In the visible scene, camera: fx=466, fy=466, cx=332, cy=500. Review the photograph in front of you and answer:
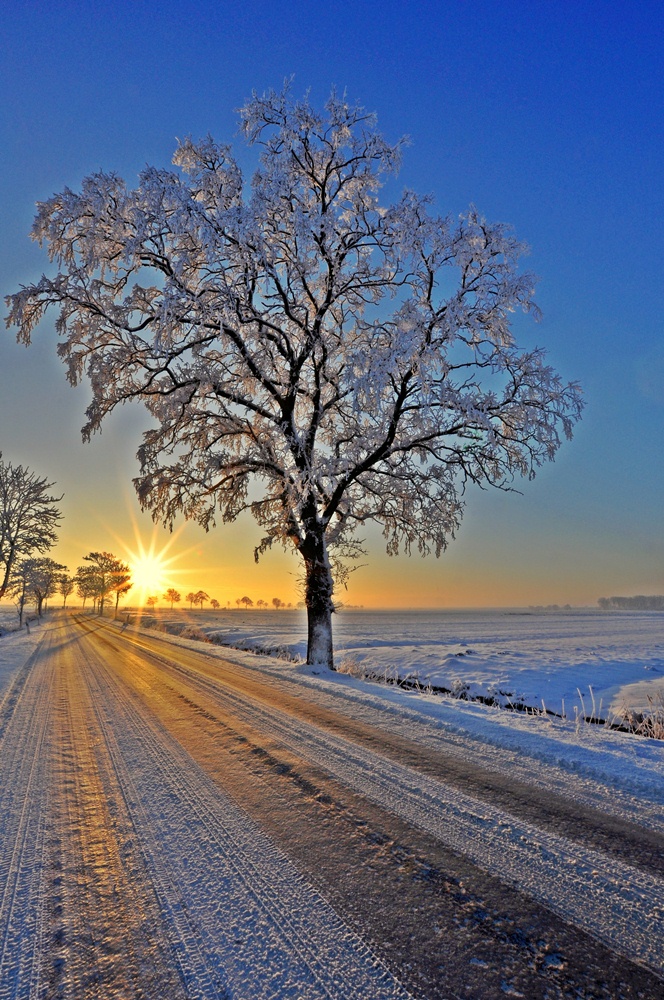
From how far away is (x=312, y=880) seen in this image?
2.32 meters

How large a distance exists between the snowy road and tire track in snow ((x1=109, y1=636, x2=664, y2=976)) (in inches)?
0.5

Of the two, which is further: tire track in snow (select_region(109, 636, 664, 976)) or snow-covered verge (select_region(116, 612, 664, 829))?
snow-covered verge (select_region(116, 612, 664, 829))

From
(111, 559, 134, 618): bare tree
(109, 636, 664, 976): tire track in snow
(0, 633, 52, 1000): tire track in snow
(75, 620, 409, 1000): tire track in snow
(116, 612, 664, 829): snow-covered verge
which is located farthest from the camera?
(111, 559, 134, 618): bare tree

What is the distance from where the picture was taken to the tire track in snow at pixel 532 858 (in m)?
1.96

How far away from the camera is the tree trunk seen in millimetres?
12485

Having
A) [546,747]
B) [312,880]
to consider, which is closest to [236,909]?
[312,880]

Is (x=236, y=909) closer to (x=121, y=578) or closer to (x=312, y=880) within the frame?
(x=312, y=880)

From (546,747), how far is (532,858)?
7.16 ft

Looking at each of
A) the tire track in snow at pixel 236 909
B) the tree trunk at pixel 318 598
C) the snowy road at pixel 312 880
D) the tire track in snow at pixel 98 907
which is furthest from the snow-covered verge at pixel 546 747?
the tree trunk at pixel 318 598

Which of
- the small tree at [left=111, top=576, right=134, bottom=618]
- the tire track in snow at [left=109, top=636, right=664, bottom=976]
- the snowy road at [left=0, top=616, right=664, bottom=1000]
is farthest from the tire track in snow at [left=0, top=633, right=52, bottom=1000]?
the small tree at [left=111, top=576, right=134, bottom=618]

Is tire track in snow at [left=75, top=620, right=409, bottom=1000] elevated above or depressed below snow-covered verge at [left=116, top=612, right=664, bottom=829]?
above

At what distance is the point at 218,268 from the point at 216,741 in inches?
378

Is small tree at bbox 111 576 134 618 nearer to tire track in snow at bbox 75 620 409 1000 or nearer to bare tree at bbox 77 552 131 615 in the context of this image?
bare tree at bbox 77 552 131 615

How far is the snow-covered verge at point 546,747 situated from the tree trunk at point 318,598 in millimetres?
5212
